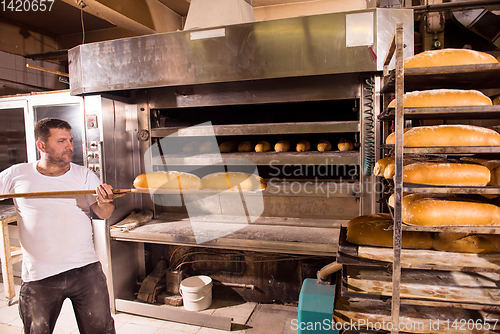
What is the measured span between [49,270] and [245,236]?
128cm

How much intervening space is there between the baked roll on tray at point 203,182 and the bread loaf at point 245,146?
35cm

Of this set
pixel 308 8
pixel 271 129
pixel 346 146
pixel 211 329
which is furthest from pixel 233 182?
pixel 308 8

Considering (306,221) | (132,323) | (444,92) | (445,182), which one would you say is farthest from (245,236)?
(444,92)

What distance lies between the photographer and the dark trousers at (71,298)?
1744 mm

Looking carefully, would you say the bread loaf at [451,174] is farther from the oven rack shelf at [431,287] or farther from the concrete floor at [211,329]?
the concrete floor at [211,329]

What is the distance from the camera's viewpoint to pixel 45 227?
1.81 m

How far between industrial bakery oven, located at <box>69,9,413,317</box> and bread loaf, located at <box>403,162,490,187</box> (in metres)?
0.82

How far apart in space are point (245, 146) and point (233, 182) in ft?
1.56

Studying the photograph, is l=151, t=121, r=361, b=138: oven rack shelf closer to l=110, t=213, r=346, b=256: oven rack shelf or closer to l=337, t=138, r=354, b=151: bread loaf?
l=337, t=138, r=354, b=151: bread loaf

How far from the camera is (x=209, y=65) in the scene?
7.27 ft

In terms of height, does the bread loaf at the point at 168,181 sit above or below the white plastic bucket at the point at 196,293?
above

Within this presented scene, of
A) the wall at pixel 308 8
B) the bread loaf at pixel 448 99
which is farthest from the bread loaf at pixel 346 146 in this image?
the wall at pixel 308 8

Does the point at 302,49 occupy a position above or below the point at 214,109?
above

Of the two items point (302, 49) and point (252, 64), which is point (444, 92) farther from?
point (252, 64)
